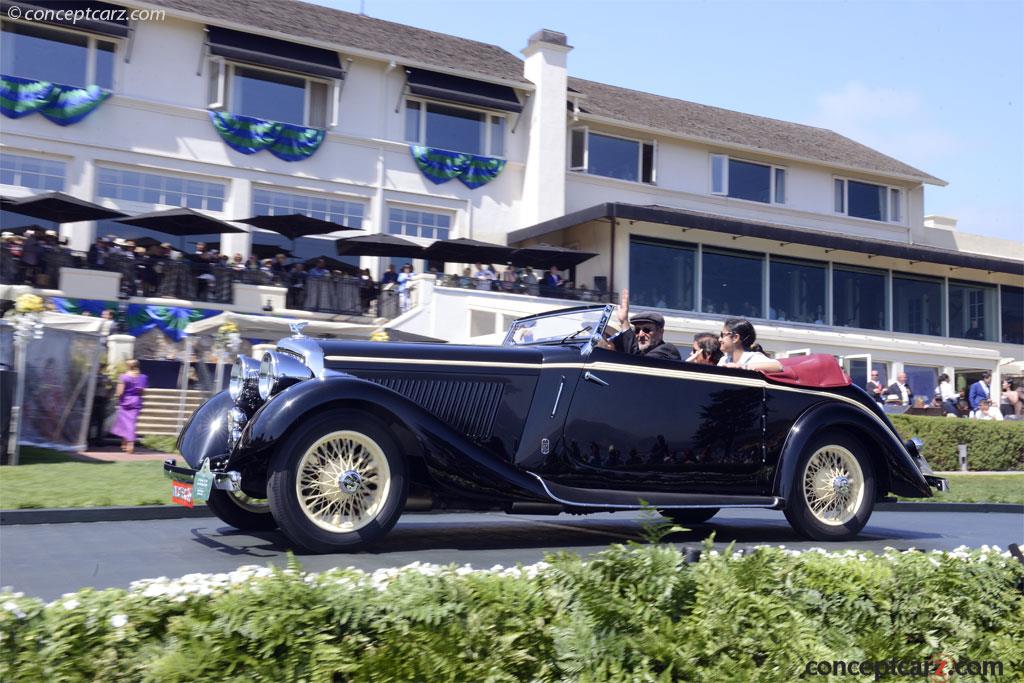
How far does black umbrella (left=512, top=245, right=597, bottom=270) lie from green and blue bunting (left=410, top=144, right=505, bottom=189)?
3.85m

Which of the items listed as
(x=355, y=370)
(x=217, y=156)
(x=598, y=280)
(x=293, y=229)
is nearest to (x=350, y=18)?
(x=217, y=156)

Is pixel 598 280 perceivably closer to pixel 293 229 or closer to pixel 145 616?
pixel 293 229

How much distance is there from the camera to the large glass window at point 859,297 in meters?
35.1

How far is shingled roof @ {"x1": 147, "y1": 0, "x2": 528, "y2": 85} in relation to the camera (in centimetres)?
2731

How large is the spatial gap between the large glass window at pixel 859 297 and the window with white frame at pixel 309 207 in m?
17.7

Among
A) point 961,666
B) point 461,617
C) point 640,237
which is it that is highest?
point 640,237

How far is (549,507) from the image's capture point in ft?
20.8

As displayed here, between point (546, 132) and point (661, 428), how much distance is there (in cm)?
2544

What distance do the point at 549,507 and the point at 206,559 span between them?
2173 millimetres

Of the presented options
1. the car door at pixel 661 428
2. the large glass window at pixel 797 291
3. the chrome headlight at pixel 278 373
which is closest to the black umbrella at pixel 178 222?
the chrome headlight at pixel 278 373

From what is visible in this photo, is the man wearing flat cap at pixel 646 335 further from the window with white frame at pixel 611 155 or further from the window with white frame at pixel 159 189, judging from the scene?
the window with white frame at pixel 611 155

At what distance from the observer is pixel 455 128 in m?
30.7

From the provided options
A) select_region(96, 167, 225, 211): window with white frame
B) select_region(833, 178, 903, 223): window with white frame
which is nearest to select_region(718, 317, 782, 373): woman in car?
select_region(96, 167, 225, 211): window with white frame

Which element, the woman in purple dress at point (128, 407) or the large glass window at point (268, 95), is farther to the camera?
the large glass window at point (268, 95)
